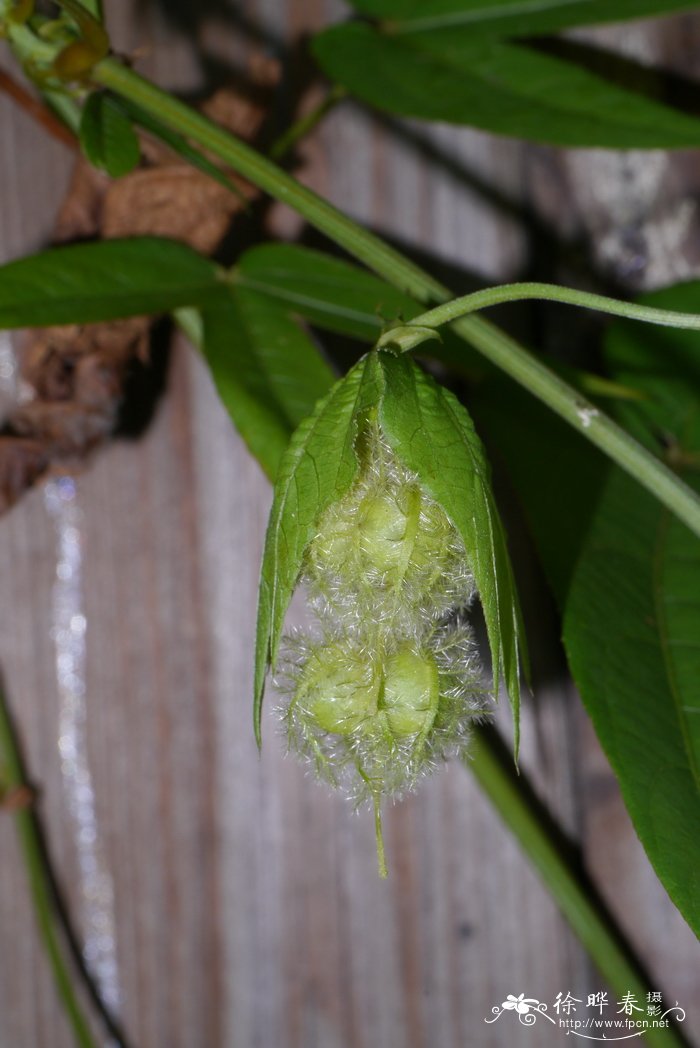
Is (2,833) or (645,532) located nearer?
(645,532)

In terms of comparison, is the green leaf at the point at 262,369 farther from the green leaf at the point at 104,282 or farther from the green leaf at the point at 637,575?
the green leaf at the point at 637,575

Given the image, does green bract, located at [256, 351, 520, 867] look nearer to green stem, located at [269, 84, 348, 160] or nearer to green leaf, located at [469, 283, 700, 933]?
green leaf, located at [469, 283, 700, 933]

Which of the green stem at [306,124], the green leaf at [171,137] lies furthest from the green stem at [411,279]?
the green stem at [306,124]

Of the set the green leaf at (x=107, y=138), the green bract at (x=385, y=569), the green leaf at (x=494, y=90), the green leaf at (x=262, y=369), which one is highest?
the green leaf at (x=494, y=90)

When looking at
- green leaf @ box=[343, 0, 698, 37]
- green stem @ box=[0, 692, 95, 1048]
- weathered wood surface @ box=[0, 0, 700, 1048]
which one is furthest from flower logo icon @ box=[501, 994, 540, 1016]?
green leaf @ box=[343, 0, 698, 37]

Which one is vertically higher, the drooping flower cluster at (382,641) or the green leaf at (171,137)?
the green leaf at (171,137)

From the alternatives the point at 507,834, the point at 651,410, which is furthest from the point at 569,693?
the point at 651,410

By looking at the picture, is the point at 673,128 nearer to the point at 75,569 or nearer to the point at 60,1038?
the point at 75,569
